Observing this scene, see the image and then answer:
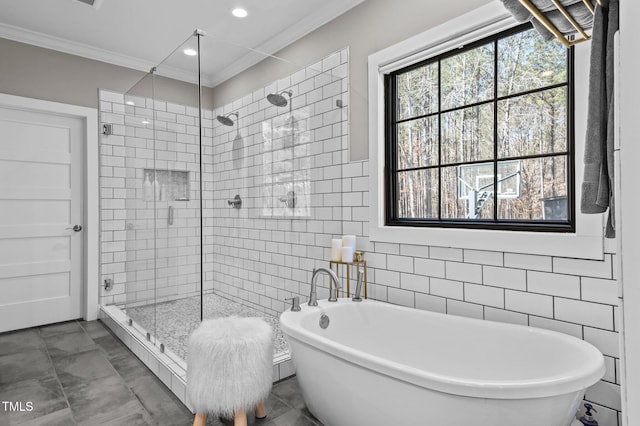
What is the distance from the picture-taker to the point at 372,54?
8.55ft

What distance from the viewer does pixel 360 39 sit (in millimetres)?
2691

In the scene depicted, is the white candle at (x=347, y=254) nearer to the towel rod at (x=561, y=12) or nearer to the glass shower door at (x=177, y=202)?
the glass shower door at (x=177, y=202)

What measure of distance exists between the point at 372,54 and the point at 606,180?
1.95 meters

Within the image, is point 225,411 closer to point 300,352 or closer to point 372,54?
point 300,352

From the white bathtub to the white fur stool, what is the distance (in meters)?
0.19

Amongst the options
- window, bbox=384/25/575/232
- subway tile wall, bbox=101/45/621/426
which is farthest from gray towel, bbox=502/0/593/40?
subway tile wall, bbox=101/45/621/426

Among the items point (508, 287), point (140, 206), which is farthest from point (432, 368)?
point (140, 206)

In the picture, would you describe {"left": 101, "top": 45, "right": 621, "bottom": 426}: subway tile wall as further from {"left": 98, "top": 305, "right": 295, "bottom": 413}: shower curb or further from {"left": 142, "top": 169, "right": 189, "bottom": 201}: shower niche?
{"left": 98, "top": 305, "right": 295, "bottom": 413}: shower curb

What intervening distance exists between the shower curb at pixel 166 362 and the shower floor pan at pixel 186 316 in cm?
6

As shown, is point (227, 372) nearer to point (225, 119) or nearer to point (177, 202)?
point (177, 202)

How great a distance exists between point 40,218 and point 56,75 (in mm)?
1353

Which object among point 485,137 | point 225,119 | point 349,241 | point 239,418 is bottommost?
point 239,418

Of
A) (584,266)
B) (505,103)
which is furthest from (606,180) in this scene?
(505,103)

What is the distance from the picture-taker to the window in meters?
1.91
